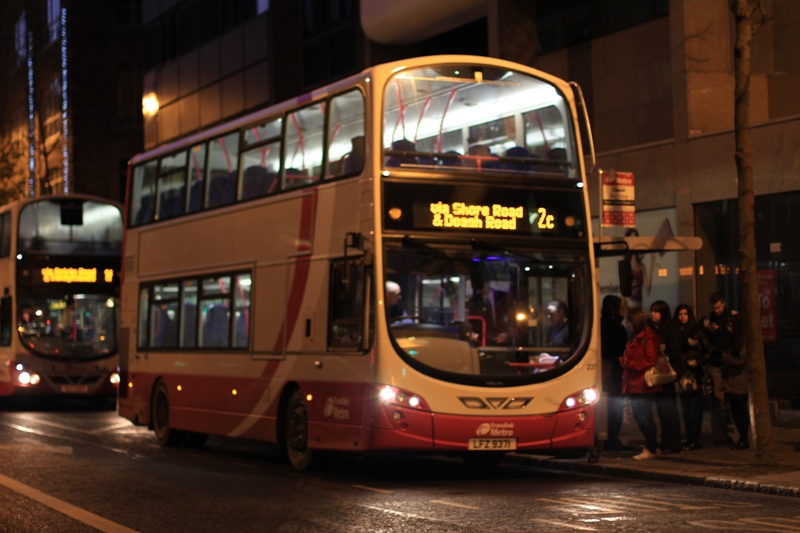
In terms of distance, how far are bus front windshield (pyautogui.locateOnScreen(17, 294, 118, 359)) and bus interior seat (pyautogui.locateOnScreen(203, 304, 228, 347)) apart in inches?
454

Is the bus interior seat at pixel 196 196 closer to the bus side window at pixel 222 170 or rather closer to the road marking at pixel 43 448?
the bus side window at pixel 222 170

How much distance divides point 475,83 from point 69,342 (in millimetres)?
16610

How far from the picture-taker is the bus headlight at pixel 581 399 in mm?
13422

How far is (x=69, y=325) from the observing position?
1115 inches

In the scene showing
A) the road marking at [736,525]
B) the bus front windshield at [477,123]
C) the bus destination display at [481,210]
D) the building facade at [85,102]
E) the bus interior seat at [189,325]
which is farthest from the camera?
the building facade at [85,102]

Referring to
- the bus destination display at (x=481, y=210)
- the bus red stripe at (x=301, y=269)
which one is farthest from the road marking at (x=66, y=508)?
the bus destination display at (x=481, y=210)

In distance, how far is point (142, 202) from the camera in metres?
19.8

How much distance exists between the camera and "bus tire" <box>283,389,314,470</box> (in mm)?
14552

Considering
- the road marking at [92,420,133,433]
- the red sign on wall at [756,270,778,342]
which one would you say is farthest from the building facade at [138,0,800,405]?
the road marking at [92,420,133,433]

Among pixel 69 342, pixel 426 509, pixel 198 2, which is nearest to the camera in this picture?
pixel 426 509

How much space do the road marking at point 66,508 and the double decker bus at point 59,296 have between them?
1461 centimetres

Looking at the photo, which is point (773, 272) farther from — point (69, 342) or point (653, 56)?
point (69, 342)

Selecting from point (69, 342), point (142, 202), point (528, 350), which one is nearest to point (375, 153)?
point (528, 350)

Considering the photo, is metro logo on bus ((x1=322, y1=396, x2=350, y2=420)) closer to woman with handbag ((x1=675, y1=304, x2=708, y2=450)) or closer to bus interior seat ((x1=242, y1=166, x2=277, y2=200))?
bus interior seat ((x1=242, y1=166, x2=277, y2=200))
